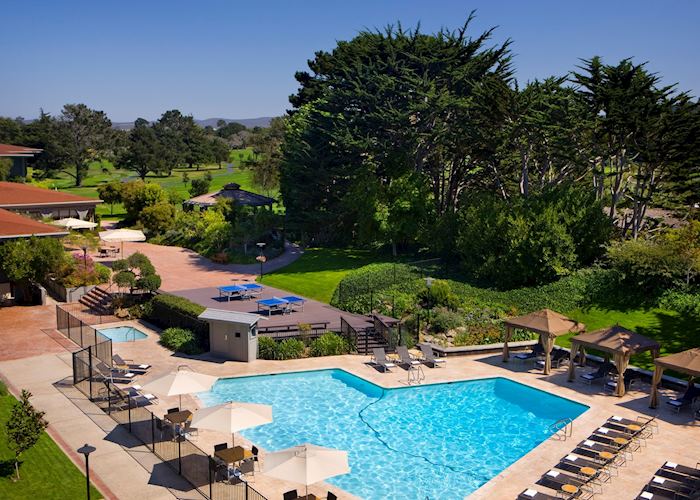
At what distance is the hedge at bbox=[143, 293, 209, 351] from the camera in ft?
105

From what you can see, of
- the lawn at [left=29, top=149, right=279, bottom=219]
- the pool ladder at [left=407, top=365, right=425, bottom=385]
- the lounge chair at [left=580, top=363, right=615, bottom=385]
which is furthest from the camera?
the lawn at [left=29, top=149, right=279, bottom=219]

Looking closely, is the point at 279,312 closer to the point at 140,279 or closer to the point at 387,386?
the point at 140,279

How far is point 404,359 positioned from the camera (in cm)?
2978

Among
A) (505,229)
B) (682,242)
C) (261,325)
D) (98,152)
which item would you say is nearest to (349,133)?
(505,229)

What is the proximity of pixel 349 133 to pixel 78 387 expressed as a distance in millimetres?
31327

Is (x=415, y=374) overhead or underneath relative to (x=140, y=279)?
underneath

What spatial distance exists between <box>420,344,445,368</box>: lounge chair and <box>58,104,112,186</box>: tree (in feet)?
311

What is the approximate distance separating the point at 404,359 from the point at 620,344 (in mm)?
8983

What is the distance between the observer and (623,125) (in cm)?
4022

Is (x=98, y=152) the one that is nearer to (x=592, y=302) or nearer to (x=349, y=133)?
(x=349, y=133)

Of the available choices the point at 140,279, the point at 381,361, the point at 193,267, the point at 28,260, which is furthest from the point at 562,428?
the point at 193,267

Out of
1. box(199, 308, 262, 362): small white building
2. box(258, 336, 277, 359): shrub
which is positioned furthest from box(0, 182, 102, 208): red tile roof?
box(258, 336, 277, 359): shrub

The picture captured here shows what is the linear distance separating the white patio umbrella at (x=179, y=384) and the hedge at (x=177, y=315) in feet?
28.3

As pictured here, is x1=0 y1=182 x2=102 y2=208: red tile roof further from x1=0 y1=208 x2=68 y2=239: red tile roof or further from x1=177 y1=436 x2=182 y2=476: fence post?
x1=177 y1=436 x2=182 y2=476: fence post
